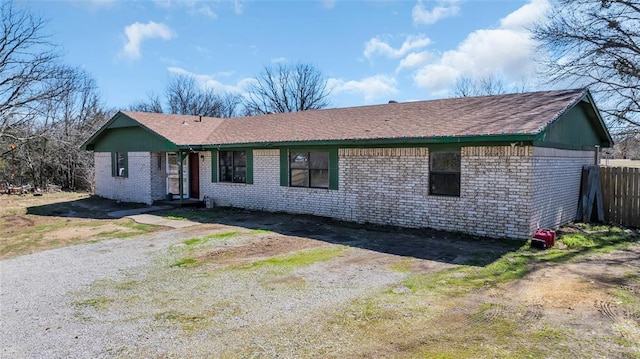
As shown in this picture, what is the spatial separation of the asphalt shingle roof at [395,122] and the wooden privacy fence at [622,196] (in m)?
2.75

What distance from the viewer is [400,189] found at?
1105 centimetres

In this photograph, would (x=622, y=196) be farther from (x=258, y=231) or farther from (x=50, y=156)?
(x=50, y=156)

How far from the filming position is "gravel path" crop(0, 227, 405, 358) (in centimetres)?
433

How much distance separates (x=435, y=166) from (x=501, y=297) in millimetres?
5236

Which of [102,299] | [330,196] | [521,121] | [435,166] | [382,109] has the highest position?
[382,109]

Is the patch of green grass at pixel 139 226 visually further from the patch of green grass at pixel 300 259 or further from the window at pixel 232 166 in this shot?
the patch of green grass at pixel 300 259

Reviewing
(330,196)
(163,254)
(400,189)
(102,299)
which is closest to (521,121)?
(400,189)

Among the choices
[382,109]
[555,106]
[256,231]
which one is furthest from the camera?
[382,109]

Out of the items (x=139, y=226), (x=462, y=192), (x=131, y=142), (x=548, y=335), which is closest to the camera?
(x=548, y=335)

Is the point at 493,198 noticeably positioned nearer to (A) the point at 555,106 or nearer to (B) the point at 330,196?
(A) the point at 555,106

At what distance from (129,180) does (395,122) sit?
1202cm

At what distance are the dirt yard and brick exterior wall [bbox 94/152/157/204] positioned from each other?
709 cm

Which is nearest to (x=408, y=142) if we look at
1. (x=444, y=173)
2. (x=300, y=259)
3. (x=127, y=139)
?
(x=444, y=173)

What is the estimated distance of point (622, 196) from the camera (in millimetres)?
11586
